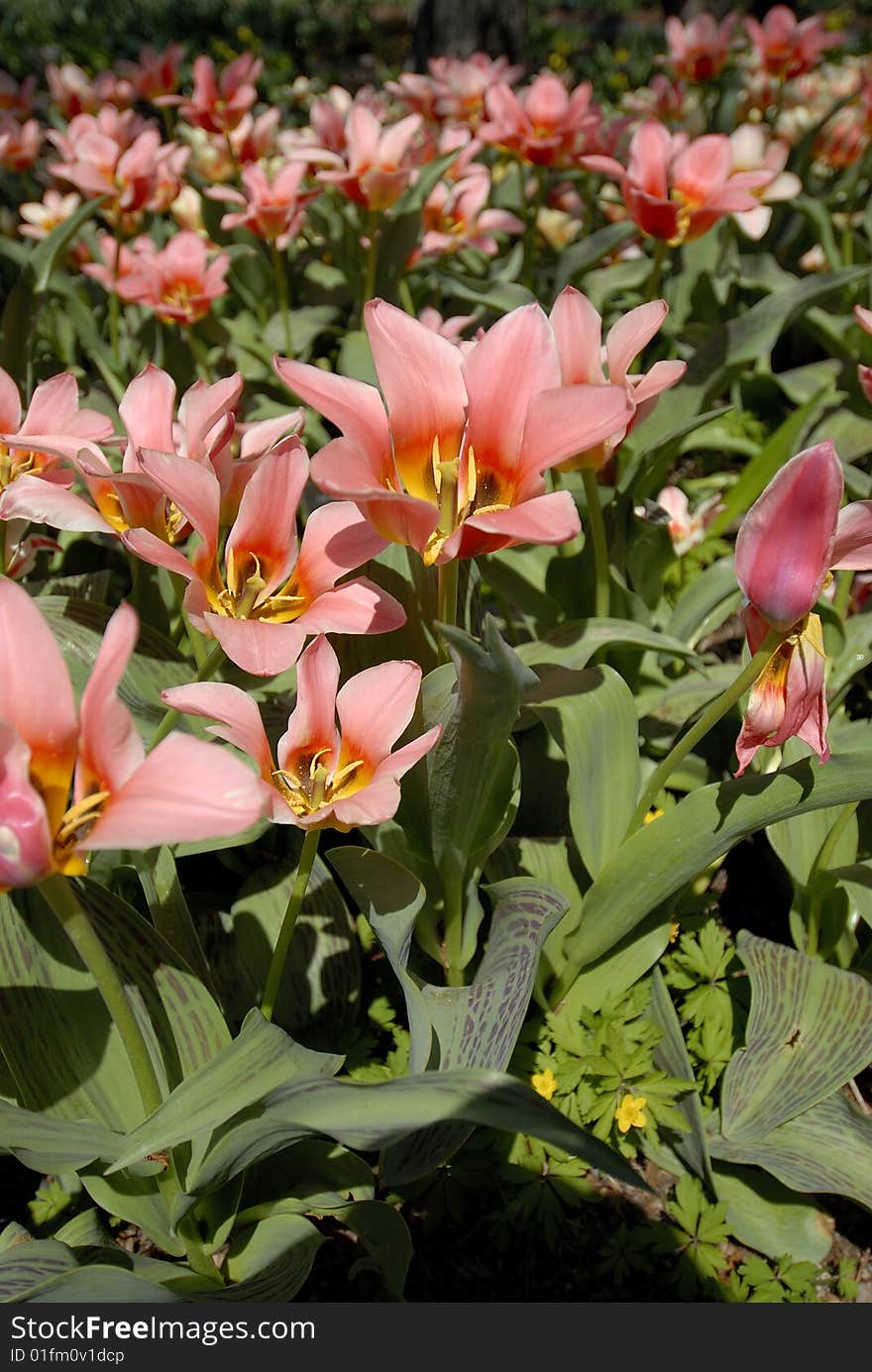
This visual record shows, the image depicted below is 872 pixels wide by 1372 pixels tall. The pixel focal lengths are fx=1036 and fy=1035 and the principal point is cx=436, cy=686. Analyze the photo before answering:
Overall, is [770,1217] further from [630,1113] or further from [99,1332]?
[99,1332]

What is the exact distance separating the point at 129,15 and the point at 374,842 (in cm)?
1218

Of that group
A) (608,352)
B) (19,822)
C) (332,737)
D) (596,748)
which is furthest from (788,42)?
(19,822)

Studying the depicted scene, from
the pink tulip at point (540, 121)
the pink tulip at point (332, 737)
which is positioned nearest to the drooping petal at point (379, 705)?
the pink tulip at point (332, 737)

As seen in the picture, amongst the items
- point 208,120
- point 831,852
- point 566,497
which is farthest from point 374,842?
point 208,120

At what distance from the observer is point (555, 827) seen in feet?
6.07

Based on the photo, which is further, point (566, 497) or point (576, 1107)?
point (576, 1107)

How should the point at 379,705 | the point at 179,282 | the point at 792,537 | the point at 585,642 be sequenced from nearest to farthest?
1. the point at 792,537
2. the point at 379,705
3. the point at 585,642
4. the point at 179,282

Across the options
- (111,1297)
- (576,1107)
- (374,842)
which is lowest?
(576,1107)

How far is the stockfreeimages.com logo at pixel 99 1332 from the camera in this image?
115 centimetres

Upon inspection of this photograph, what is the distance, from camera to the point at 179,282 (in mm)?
2367

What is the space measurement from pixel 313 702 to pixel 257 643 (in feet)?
0.38

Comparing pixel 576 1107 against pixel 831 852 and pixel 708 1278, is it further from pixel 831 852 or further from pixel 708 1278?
pixel 831 852

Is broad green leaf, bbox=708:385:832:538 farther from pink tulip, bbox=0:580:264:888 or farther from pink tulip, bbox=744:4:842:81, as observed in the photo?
pink tulip, bbox=0:580:264:888

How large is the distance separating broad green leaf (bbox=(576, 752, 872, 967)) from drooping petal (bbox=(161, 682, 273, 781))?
Result: 1.94 feet
